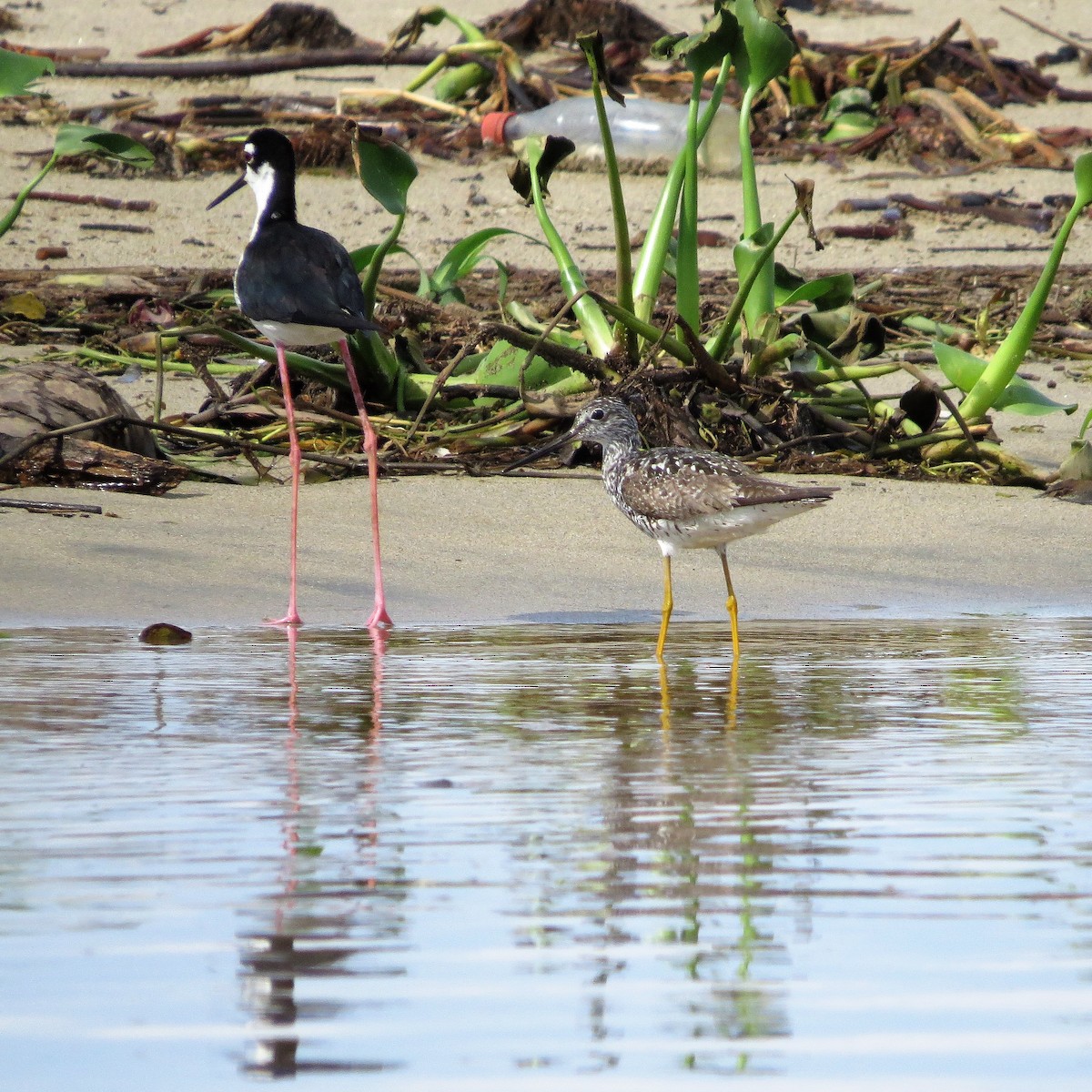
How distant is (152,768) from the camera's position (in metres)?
4.01

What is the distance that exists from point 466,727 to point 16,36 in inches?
630

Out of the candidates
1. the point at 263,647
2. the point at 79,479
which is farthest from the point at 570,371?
the point at 263,647

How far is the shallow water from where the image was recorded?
2.40 m

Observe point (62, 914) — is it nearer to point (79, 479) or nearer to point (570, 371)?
point (79, 479)

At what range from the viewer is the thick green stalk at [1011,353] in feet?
28.7

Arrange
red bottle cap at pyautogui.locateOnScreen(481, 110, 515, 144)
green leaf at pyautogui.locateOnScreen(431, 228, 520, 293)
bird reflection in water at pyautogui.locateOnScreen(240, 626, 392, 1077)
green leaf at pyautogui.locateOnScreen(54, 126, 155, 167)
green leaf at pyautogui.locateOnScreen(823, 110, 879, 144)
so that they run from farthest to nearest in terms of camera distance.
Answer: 1. green leaf at pyautogui.locateOnScreen(823, 110, 879, 144)
2. red bottle cap at pyautogui.locateOnScreen(481, 110, 515, 144)
3. green leaf at pyautogui.locateOnScreen(431, 228, 520, 293)
4. green leaf at pyautogui.locateOnScreen(54, 126, 155, 167)
5. bird reflection in water at pyautogui.locateOnScreen(240, 626, 392, 1077)

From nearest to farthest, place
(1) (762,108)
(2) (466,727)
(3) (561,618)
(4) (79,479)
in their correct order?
(2) (466,727) → (3) (561,618) → (4) (79,479) → (1) (762,108)

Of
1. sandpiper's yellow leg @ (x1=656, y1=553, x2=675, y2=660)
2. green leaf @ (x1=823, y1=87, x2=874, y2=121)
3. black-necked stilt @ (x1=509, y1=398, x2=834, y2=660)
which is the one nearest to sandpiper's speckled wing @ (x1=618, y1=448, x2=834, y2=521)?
black-necked stilt @ (x1=509, y1=398, x2=834, y2=660)

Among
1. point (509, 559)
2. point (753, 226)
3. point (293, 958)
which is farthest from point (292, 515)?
point (293, 958)

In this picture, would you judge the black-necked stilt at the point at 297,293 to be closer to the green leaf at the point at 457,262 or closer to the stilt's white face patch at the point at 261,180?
the stilt's white face patch at the point at 261,180

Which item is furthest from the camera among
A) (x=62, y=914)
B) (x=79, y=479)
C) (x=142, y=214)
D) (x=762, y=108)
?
(x=762, y=108)

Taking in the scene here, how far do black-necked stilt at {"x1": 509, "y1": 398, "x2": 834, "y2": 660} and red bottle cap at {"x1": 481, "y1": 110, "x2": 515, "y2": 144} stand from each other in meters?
9.12

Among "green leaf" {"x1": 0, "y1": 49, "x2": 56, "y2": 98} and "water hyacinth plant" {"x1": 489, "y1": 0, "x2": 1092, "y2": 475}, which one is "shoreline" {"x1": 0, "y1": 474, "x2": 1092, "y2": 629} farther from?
"green leaf" {"x1": 0, "y1": 49, "x2": 56, "y2": 98}

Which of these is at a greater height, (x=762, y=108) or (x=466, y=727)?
(x=466, y=727)
